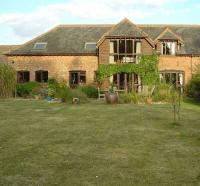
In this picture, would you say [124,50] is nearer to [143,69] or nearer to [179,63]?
[143,69]

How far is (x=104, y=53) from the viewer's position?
39281 mm

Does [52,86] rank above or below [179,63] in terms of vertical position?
below

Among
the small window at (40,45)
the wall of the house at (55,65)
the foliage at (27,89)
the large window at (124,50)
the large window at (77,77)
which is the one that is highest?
the small window at (40,45)

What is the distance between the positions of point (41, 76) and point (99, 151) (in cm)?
3009

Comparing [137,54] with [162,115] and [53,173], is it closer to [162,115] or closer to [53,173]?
[162,115]

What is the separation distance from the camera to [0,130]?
1644 centimetres

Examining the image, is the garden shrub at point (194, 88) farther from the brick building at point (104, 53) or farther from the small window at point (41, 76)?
the small window at point (41, 76)

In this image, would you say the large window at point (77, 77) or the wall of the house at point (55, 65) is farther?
the large window at point (77, 77)

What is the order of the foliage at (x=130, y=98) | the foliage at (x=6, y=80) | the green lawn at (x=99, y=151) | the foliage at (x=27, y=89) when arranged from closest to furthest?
the green lawn at (x=99, y=151), the foliage at (x=130, y=98), the foliage at (x=6, y=80), the foliage at (x=27, y=89)

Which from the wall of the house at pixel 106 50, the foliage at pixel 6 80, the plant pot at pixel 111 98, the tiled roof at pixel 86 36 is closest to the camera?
the plant pot at pixel 111 98

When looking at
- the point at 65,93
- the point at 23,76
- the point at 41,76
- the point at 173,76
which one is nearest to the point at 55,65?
the point at 41,76

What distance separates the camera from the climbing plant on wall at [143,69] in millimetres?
37688

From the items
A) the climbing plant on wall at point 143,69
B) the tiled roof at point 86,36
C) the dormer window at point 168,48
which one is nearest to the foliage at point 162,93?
the climbing plant on wall at point 143,69

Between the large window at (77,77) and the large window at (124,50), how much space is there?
3.82 metres
